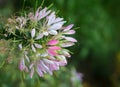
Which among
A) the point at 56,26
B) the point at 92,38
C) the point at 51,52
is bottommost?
the point at 51,52

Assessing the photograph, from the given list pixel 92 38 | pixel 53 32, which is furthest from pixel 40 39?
pixel 92 38

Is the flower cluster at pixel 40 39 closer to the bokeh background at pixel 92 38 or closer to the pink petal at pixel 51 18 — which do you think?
the pink petal at pixel 51 18

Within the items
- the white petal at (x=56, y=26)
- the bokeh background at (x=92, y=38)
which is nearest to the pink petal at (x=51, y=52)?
the white petal at (x=56, y=26)

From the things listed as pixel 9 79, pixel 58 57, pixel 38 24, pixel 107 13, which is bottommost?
pixel 58 57

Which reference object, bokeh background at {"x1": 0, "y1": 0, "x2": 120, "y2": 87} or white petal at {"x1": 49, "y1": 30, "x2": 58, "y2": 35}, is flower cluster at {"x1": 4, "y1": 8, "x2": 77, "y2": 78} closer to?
white petal at {"x1": 49, "y1": 30, "x2": 58, "y2": 35}

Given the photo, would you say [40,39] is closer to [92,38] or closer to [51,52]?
[51,52]

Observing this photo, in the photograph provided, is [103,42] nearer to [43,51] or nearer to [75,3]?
[75,3]

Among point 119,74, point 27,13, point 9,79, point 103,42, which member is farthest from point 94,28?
point 27,13
